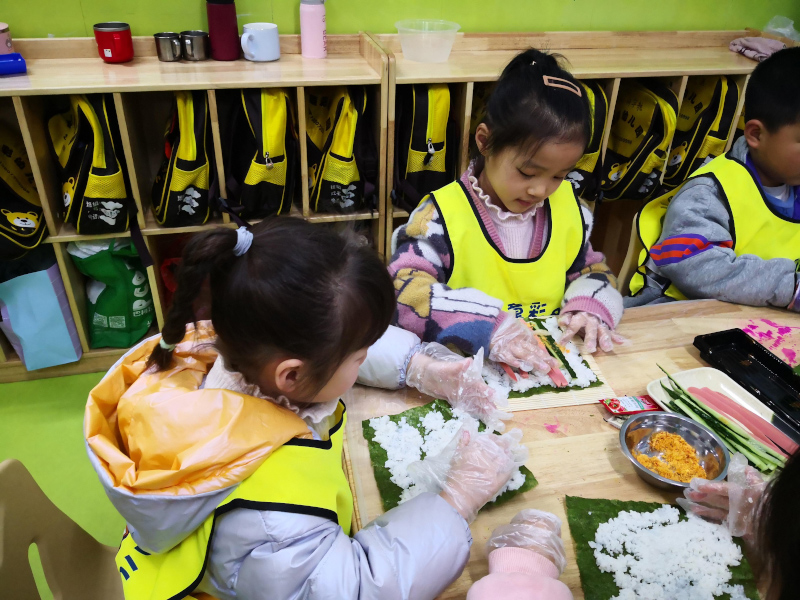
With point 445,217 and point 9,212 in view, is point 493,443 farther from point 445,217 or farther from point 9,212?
point 9,212

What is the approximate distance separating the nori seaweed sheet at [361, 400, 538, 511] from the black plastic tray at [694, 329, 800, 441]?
54cm

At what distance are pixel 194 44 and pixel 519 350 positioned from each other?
1.82 metres

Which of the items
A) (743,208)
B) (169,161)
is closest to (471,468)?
(743,208)

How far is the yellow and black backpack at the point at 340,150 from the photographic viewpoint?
2287mm

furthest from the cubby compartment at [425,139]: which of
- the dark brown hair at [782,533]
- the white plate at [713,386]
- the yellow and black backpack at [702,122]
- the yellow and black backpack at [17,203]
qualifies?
the dark brown hair at [782,533]

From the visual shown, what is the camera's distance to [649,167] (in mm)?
2643

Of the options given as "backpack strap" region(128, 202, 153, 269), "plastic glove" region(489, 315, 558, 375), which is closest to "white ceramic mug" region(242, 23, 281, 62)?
"backpack strap" region(128, 202, 153, 269)

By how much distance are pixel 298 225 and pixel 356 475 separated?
0.42 meters

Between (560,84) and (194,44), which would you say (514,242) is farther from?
(194,44)

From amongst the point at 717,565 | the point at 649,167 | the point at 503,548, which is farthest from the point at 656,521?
the point at 649,167

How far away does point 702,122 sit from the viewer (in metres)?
2.64

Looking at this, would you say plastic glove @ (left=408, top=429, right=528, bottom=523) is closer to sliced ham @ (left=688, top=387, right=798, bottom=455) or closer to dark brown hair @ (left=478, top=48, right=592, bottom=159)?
sliced ham @ (left=688, top=387, right=798, bottom=455)

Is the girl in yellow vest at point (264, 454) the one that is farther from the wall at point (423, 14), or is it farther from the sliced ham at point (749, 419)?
the wall at point (423, 14)

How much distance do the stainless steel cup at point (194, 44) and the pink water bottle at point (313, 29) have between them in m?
0.38
